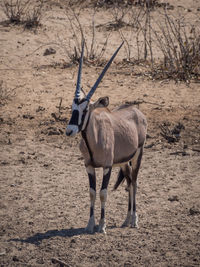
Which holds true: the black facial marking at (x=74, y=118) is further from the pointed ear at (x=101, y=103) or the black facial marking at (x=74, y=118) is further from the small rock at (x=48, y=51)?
the small rock at (x=48, y=51)

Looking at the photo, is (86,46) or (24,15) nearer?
(86,46)

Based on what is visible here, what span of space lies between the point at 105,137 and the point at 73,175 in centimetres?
207

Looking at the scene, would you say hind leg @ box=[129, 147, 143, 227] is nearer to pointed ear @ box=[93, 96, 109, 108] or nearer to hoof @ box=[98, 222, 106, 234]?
hoof @ box=[98, 222, 106, 234]

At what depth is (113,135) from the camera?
612cm

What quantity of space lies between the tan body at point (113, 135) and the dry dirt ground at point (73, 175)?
903 mm

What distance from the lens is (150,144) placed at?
909 cm

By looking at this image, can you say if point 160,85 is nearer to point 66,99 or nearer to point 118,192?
point 66,99

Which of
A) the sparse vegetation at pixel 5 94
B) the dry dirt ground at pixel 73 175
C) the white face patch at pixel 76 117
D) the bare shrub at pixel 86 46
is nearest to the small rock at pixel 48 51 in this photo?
the dry dirt ground at pixel 73 175

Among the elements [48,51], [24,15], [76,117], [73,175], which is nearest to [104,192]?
[76,117]

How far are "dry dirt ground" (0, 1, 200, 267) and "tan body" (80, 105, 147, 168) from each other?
903mm

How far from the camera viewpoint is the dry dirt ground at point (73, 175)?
571cm

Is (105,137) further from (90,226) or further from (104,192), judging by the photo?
(90,226)

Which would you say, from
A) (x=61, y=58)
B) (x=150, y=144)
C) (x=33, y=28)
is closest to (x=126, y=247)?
(x=150, y=144)

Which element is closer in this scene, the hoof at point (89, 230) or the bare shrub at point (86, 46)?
the hoof at point (89, 230)
